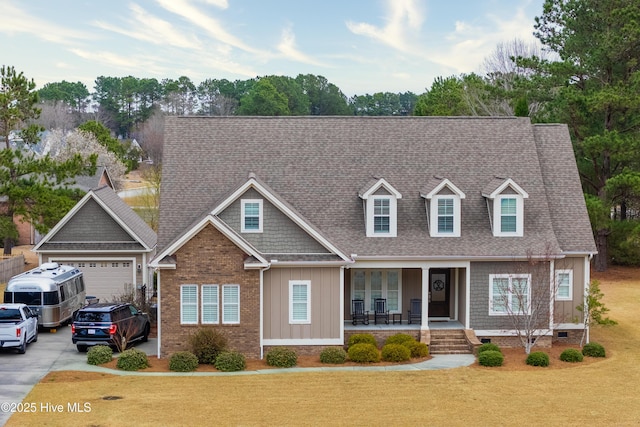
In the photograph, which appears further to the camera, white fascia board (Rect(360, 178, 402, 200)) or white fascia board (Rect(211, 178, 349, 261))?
white fascia board (Rect(360, 178, 402, 200))

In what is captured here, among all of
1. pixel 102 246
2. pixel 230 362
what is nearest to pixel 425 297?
pixel 230 362

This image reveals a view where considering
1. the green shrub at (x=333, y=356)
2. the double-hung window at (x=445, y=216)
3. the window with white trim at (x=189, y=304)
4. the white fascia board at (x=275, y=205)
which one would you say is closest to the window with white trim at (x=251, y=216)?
the white fascia board at (x=275, y=205)

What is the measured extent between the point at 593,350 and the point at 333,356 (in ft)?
30.6

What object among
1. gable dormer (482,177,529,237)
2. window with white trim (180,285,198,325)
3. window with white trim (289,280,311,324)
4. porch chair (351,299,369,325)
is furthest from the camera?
porch chair (351,299,369,325)

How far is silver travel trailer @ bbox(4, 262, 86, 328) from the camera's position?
105 ft

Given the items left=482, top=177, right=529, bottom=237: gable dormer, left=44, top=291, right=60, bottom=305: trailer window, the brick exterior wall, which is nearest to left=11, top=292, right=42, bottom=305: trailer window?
left=44, top=291, right=60, bottom=305: trailer window

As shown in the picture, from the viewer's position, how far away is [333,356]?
1112 inches

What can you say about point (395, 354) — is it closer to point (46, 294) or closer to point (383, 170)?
point (383, 170)

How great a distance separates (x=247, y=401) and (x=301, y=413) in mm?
1883

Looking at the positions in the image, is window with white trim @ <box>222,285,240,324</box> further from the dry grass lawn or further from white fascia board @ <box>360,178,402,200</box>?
white fascia board @ <box>360,178,402,200</box>

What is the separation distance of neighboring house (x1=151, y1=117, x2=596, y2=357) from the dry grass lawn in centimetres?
320

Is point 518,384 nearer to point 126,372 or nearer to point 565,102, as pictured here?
point 126,372

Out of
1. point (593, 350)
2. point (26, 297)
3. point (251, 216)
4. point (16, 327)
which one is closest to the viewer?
point (16, 327)

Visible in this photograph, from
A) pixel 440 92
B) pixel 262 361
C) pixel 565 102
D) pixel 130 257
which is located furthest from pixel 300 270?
pixel 440 92
